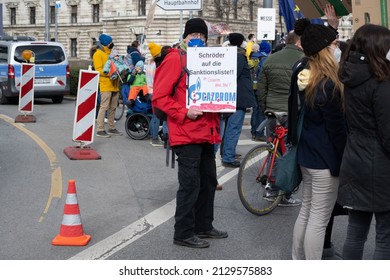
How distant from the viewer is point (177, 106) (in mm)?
6055

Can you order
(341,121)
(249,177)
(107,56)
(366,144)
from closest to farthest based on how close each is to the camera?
(366,144) → (341,121) → (249,177) → (107,56)

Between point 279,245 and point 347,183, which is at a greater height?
point 347,183

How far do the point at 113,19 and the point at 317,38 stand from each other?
77311 millimetres

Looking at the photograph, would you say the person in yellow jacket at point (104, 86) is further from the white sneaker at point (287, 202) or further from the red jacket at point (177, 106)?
the red jacket at point (177, 106)

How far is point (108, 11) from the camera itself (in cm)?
8162

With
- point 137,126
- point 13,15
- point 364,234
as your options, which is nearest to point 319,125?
point 364,234

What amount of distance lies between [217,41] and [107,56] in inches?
2143

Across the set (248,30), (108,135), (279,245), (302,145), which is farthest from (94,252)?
(248,30)

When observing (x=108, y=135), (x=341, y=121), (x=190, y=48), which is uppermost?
(x=190, y=48)

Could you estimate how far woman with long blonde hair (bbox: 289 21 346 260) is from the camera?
5.00m

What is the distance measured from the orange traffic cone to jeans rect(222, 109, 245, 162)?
426 cm

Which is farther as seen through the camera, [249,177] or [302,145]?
[249,177]

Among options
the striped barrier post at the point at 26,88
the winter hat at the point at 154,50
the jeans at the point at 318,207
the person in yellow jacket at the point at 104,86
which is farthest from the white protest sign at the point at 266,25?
the jeans at the point at 318,207

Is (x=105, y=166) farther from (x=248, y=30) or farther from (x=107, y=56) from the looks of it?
(x=248, y=30)
